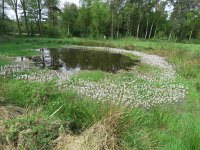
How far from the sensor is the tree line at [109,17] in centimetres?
4772

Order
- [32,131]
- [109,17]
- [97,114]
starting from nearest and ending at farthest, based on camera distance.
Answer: [32,131], [97,114], [109,17]

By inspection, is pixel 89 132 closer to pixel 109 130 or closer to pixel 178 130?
pixel 109 130

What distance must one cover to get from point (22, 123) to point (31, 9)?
47.7 m

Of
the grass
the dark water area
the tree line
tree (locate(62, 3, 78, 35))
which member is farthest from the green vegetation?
tree (locate(62, 3, 78, 35))

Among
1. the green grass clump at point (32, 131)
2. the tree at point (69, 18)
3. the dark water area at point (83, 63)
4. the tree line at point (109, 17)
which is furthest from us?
the tree at point (69, 18)

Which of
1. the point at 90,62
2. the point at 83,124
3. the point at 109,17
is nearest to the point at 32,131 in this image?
the point at 83,124

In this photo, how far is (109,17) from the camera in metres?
50.3

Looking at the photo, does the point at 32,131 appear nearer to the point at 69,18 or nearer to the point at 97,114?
the point at 97,114

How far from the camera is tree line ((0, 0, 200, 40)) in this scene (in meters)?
47.7

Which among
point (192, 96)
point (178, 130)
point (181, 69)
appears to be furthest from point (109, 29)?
point (178, 130)

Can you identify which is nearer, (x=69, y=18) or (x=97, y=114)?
(x=97, y=114)

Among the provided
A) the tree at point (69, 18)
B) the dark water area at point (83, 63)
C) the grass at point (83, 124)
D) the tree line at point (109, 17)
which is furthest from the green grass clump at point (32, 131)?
the tree at point (69, 18)

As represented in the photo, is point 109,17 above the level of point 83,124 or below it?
above

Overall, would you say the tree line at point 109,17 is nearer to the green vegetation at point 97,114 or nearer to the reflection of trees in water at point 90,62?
the reflection of trees in water at point 90,62
